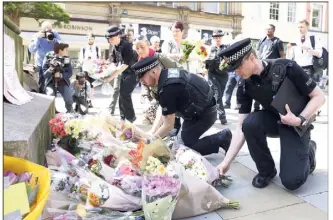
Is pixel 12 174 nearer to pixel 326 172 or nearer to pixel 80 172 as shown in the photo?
pixel 80 172

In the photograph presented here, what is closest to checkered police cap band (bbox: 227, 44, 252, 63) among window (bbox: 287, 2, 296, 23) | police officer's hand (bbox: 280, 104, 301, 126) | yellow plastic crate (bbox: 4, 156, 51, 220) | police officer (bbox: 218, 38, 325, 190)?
police officer (bbox: 218, 38, 325, 190)

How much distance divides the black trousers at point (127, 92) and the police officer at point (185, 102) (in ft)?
6.59

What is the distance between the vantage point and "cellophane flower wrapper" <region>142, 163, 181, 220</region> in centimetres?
192

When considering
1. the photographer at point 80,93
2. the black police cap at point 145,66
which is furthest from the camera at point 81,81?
the black police cap at point 145,66

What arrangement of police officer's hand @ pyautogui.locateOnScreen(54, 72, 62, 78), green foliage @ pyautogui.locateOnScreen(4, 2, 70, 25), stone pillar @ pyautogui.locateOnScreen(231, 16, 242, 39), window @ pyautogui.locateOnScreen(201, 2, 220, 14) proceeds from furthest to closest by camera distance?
stone pillar @ pyautogui.locateOnScreen(231, 16, 242, 39) < window @ pyautogui.locateOnScreen(201, 2, 220, 14) < green foliage @ pyautogui.locateOnScreen(4, 2, 70, 25) < police officer's hand @ pyautogui.locateOnScreen(54, 72, 62, 78)

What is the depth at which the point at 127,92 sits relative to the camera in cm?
528

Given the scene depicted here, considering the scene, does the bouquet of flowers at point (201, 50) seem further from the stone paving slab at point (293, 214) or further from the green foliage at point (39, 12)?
the green foliage at point (39, 12)

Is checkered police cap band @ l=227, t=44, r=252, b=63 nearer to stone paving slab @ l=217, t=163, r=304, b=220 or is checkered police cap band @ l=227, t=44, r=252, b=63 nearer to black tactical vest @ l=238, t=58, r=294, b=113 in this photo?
black tactical vest @ l=238, t=58, r=294, b=113

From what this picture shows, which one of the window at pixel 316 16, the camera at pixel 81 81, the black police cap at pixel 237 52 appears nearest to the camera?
the black police cap at pixel 237 52

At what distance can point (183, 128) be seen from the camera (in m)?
3.44

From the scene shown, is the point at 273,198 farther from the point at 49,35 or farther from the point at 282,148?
the point at 49,35

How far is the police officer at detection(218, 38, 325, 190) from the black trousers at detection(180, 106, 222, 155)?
20.8 inches

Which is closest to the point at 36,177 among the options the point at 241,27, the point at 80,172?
the point at 80,172

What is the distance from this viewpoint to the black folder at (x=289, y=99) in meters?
2.49
